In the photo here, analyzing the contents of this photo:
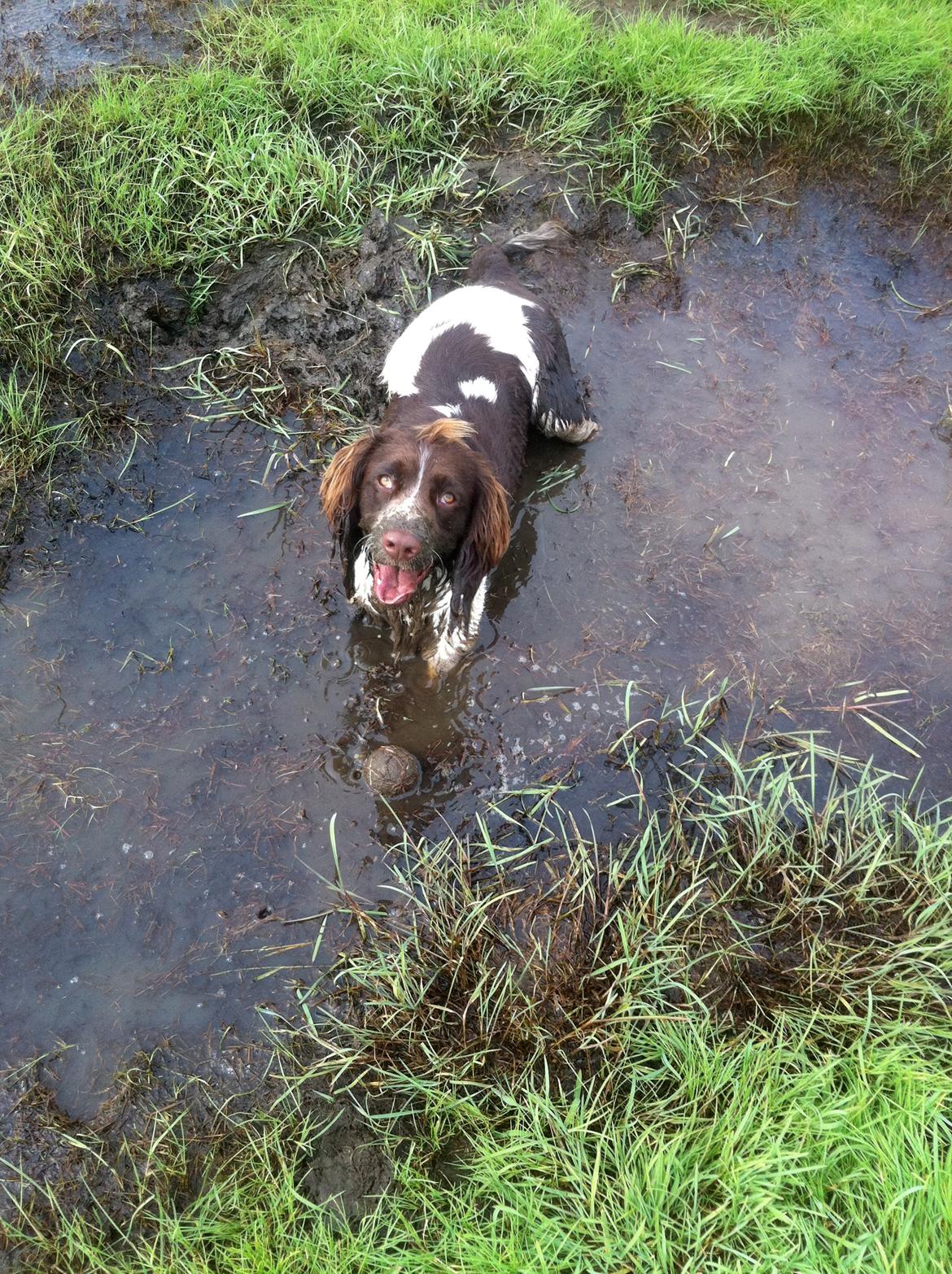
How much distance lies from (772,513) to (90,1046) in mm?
3347

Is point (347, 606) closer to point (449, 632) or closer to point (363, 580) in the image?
point (363, 580)

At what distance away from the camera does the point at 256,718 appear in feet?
10.4

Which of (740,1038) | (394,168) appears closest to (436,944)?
(740,1038)

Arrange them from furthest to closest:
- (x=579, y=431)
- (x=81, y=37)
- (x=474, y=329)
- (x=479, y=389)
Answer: (x=81, y=37)
(x=579, y=431)
(x=474, y=329)
(x=479, y=389)

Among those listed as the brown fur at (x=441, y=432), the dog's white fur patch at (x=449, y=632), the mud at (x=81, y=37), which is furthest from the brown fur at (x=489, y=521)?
the mud at (x=81, y=37)

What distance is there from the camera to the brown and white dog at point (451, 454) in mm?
2717

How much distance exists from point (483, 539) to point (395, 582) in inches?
13.2

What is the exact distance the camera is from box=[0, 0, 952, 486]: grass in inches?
A: 164

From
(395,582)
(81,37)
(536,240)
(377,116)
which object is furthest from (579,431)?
(81,37)

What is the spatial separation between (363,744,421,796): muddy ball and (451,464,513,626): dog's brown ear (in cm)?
61

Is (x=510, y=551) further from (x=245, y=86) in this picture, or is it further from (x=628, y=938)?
(x=245, y=86)

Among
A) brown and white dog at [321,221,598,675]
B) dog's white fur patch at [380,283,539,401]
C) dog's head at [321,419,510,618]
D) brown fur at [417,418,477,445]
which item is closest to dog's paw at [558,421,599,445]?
brown and white dog at [321,221,598,675]

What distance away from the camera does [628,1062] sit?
240 cm

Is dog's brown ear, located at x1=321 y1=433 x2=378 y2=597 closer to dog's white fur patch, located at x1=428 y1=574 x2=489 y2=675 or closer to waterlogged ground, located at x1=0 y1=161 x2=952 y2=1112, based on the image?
dog's white fur patch, located at x1=428 y1=574 x2=489 y2=675
